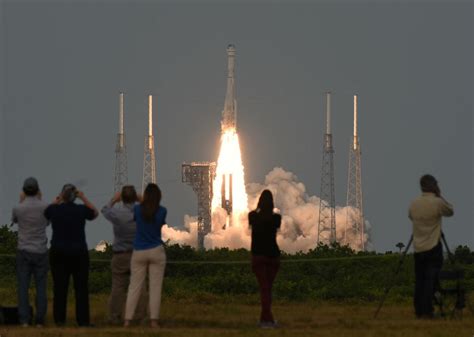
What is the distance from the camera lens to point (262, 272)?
24.0 m

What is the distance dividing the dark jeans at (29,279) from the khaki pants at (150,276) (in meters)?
1.33

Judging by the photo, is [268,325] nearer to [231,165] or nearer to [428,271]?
[428,271]

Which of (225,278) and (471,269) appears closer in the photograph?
(225,278)

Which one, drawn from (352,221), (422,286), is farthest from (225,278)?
(352,221)

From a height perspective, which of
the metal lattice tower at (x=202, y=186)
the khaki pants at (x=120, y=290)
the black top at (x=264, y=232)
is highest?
the metal lattice tower at (x=202, y=186)

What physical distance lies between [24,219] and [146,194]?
2.02 m

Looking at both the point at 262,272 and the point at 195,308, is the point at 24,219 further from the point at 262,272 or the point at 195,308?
the point at 195,308

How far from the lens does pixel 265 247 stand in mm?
23953

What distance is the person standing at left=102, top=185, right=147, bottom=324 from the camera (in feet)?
78.9

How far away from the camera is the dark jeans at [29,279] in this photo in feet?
78.5

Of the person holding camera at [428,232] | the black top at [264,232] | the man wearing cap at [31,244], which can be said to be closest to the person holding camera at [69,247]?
the man wearing cap at [31,244]

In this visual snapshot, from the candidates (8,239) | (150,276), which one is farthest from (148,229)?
(8,239)

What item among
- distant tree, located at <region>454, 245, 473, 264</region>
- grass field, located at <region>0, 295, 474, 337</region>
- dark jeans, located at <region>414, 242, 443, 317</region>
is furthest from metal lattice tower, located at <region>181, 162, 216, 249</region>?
dark jeans, located at <region>414, 242, 443, 317</region>

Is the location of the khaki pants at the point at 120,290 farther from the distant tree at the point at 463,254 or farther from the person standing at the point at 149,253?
the distant tree at the point at 463,254
